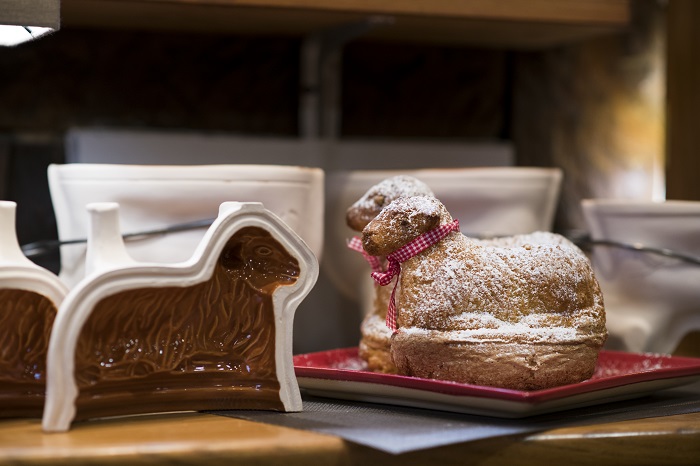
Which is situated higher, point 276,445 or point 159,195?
point 159,195

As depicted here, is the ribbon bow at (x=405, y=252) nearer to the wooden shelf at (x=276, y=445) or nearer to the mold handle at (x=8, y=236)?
the wooden shelf at (x=276, y=445)

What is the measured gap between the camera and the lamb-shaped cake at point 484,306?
2.16ft

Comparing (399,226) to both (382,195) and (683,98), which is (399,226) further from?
(683,98)

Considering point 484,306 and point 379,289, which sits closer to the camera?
point 484,306

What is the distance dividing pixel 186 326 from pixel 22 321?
4.5 inches

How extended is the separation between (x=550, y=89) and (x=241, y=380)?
94 cm

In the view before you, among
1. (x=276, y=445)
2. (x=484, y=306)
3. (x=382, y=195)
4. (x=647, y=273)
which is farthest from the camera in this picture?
(x=647, y=273)

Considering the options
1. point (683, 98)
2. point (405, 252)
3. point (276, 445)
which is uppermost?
point (683, 98)

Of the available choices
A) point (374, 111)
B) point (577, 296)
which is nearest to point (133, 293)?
point (577, 296)

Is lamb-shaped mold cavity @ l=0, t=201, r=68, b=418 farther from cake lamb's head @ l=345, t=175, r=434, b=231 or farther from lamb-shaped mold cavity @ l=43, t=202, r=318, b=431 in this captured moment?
cake lamb's head @ l=345, t=175, r=434, b=231

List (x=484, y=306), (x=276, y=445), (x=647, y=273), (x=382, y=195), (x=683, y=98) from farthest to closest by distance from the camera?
(x=683, y=98)
(x=647, y=273)
(x=382, y=195)
(x=484, y=306)
(x=276, y=445)

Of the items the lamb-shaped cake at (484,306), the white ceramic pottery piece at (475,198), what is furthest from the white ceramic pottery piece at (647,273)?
the lamb-shaped cake at (484,306)

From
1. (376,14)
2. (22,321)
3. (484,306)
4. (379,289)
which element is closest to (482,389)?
(484,306)

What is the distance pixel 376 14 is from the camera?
3.26 ft
